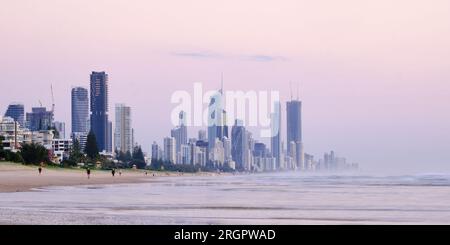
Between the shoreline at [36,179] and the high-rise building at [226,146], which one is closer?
the high-rise building at [226,146]

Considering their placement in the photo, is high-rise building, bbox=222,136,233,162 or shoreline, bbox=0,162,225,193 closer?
high-rise building, bbox=222,136,233,162

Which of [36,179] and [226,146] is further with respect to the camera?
[36,179]

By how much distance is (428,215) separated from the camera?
9172 mm
